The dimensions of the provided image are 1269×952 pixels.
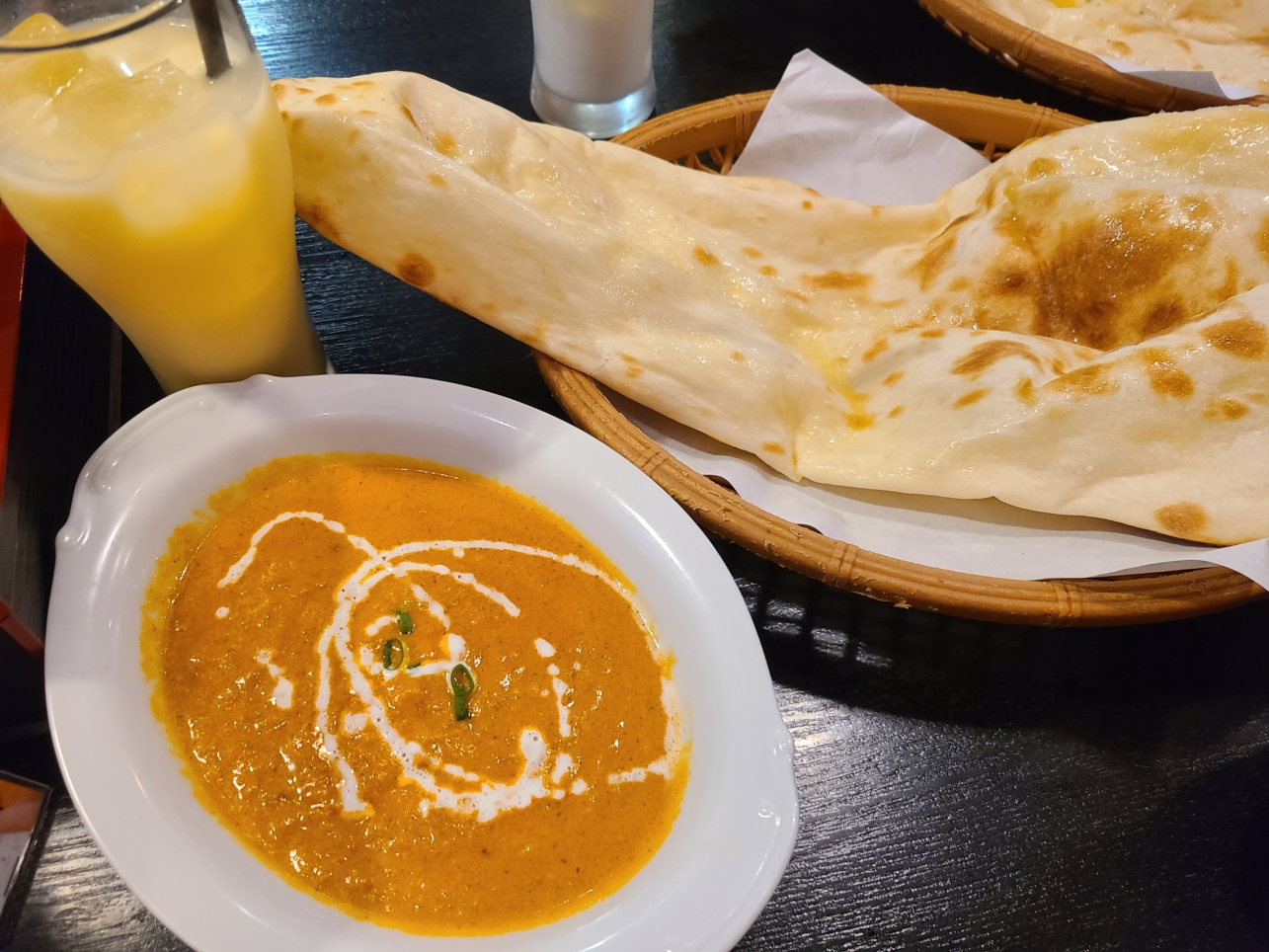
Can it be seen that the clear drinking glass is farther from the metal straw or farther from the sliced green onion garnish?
the sliced green onion garnish

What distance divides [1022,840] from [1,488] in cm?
138

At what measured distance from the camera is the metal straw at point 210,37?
100 cm

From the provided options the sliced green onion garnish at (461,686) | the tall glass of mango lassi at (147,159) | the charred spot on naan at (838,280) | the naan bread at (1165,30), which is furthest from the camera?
the naan bread at (1165,30)

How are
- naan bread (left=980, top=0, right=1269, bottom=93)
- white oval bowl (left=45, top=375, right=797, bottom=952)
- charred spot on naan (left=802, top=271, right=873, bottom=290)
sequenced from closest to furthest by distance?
white oval bowl (left=45, top=375, right=797, bottom=952) < charred spot on naan (left=802, top=271, right=873, bottom=290) < naan bread (left=980, top=0, right=1269, bottom=93)

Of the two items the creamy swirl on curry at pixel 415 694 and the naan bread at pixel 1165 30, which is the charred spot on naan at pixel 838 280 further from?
the naan bread at pixel 1165 30

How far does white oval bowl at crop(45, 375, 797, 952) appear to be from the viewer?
36.4 inches

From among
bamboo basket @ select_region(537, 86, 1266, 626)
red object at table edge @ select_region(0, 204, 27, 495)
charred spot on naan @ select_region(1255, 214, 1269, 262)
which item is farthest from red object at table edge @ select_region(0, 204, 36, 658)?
charred spot on naan @ select_region(1255, 214, 1269, 262)

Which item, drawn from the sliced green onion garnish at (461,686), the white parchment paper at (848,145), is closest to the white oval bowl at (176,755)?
the sliced green onion garnish at (461,686)

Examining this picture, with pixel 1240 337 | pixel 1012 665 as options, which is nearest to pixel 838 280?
pixel 1240 337

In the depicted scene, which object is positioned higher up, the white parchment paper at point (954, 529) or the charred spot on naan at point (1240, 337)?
the charred spot on naan at point (1240, 337)

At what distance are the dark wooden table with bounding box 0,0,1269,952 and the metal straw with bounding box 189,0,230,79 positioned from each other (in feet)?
1.54

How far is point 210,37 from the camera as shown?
103cm

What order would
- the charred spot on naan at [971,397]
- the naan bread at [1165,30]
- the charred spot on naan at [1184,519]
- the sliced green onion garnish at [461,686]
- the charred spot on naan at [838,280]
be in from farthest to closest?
the naan bread at [1165,30]
the charred spot on naan at [838,280]
the charred spot on naan at [971,397]
the charred spot on naan at [1184,519]
the sliced green onion garnish at [461,686]

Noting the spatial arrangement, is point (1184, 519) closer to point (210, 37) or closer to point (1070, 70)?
point (1070, 70)
